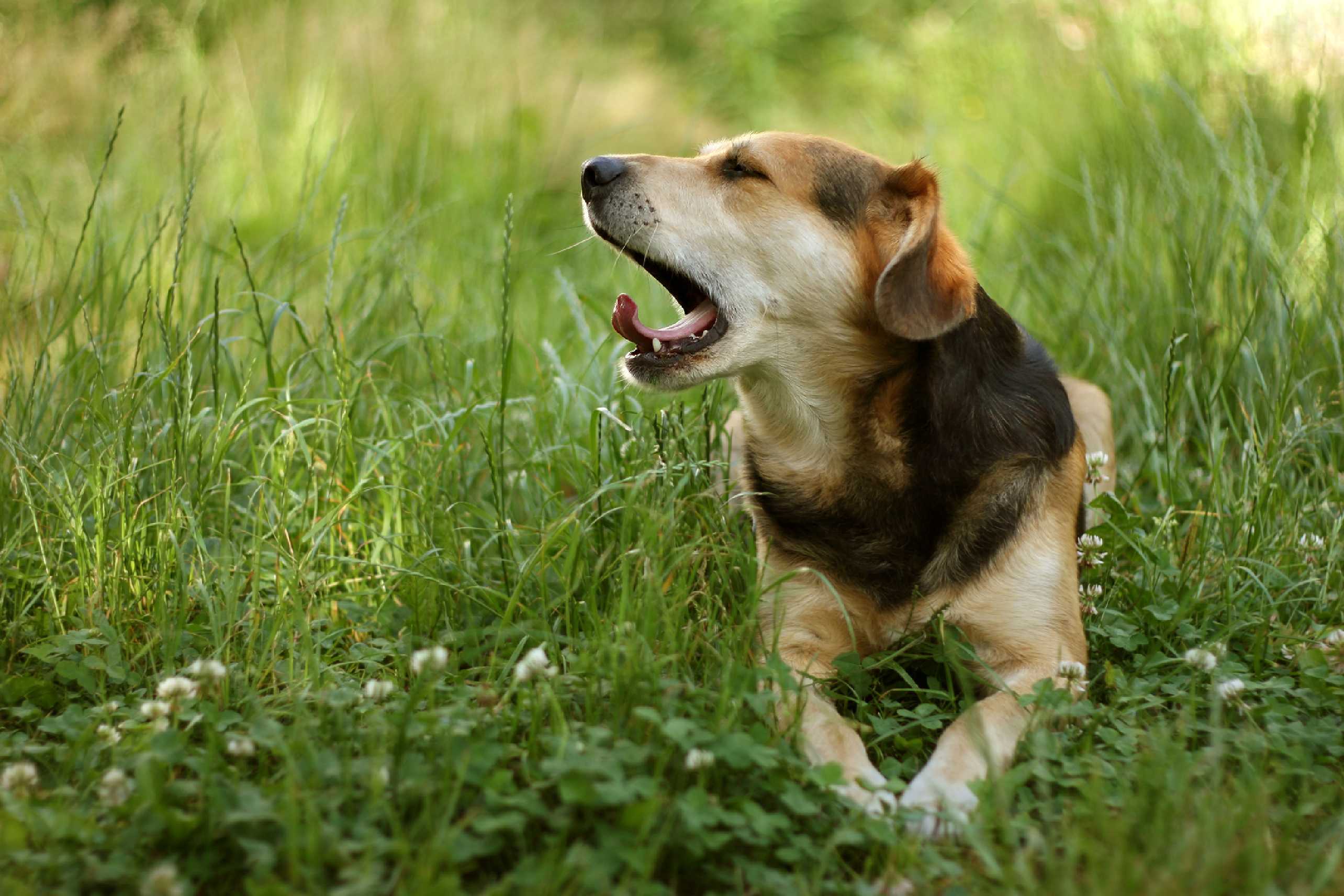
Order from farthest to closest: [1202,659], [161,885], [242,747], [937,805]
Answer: [1202,659], [937,805], [242,747], [161,885]

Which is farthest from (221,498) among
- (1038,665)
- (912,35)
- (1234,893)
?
(912,35)

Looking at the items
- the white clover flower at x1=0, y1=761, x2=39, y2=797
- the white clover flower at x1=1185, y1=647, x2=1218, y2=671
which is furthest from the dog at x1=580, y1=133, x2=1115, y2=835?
the white clover flower at x1=0, y1=761, x2=39, y2=797

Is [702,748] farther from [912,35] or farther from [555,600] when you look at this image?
[912,35]

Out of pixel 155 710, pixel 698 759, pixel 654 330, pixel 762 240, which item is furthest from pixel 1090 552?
pixel 155 710

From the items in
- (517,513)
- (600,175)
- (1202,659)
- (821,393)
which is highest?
(600,175)

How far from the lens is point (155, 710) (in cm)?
228

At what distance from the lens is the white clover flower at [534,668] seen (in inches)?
90.8

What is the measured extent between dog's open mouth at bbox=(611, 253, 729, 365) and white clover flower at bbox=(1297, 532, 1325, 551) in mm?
1812

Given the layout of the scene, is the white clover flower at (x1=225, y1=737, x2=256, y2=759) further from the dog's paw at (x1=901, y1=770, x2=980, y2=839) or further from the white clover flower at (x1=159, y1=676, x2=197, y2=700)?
the dog's paw at (x1=901, y1=770, x2=980, y2=839)

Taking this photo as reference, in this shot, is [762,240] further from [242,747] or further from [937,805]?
[242,747]

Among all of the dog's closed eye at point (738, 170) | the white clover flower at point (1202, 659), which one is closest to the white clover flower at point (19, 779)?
the dog's closed eye at point (738, 170)

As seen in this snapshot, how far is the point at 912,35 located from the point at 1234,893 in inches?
388

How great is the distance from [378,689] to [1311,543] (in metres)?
2.68

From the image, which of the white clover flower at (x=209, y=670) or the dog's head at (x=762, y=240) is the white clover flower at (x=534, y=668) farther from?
the dog's head at (x=762, y=240)
